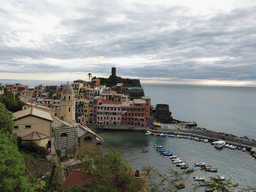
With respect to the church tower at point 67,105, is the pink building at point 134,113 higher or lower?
lower

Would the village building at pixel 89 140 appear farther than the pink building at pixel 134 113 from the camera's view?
No

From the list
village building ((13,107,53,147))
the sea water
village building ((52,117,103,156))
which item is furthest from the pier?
village building ((13,107,53,147))

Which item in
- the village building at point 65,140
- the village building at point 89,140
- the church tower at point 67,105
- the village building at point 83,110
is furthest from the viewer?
the village building at point 83,110

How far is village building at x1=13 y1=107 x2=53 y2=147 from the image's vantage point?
24.9 meters

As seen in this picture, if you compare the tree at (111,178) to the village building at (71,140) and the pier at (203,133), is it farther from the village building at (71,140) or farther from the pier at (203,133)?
the pier at (203,133)

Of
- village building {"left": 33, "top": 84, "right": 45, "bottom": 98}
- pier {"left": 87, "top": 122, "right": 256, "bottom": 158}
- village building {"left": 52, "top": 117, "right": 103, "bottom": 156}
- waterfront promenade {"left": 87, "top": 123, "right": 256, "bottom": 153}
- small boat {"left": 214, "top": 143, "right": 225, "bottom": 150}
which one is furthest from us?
village building {"left": 33, "top": 84, "right": 45, "bottom": 98}

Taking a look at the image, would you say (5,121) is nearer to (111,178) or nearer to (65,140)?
(65,140)

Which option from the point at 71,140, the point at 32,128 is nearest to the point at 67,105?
the point at 71,140

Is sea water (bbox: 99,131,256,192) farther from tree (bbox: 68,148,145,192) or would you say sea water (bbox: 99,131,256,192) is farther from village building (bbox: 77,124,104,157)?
tree (bbox: 68,148,145,192)

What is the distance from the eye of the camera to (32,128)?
2588cm

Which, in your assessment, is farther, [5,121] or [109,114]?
[109,114]

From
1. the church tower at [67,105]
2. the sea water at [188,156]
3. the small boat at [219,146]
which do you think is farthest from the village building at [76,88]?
the small boat at [219,146]

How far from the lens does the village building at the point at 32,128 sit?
24948 millimetres

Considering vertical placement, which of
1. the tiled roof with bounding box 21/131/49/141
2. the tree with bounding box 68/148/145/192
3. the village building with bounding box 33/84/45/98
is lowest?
the tiled roof with bounding box 21/131/49/141
